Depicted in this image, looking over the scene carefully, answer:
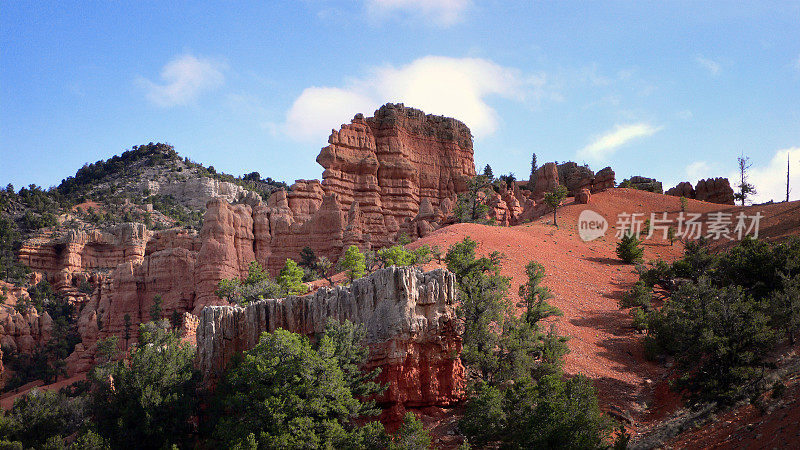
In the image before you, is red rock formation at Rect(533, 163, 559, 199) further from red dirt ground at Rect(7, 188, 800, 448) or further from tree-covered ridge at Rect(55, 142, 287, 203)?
tree-covered ridge at Rect(55, 142, 287, 203)

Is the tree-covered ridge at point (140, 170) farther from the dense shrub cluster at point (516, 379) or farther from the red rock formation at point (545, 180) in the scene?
the dense shrub cluster at point (516, 379)

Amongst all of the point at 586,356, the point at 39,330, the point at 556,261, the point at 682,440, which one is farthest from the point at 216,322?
the point at 39,330

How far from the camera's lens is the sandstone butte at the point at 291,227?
56.6 metres

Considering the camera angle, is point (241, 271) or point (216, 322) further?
point (241, 271)

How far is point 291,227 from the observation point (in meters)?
58.2

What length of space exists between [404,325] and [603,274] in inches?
911

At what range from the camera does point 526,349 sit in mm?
26906

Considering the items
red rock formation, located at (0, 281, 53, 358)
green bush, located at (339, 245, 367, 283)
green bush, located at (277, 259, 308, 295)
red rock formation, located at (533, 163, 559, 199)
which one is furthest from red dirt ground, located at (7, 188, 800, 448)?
red rock formation, located at (0, 281, 53, 358)

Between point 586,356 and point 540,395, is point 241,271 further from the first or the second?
point 540,395

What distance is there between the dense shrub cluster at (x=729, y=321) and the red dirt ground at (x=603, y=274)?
58.8 inches

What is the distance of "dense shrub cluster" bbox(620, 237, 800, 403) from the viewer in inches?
873

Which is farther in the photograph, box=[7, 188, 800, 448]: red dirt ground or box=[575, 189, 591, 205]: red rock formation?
box=[575, 189, 591, 205]: red rock formation

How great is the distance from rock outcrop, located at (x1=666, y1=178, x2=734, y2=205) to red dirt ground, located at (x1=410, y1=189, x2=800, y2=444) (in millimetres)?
5435

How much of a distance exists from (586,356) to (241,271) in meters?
34.8
